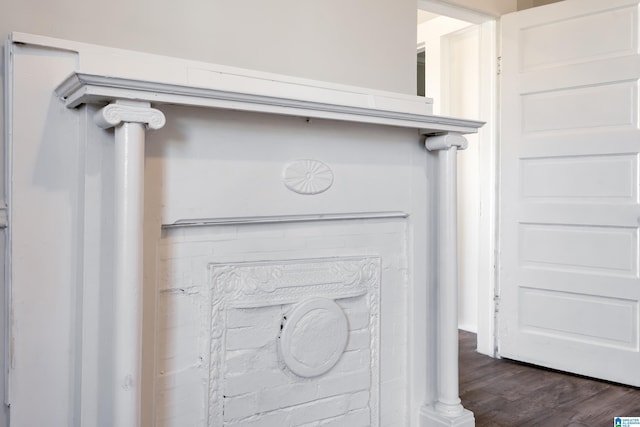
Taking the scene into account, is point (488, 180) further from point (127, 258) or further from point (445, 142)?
point (127, 258)

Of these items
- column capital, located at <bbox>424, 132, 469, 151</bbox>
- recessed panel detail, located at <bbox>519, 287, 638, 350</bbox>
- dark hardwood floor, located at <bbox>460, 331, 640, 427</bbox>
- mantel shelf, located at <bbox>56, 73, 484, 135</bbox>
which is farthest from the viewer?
recessed panel detail, located at <bbox>519, 287, 638, 350</bbox>

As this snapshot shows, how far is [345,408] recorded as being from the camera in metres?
1.93

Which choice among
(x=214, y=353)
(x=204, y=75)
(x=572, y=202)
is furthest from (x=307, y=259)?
(x=572, y=202)

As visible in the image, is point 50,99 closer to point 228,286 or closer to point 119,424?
point 228,286

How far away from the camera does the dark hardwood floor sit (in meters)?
2.34

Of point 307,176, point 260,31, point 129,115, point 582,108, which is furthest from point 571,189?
point 129,115

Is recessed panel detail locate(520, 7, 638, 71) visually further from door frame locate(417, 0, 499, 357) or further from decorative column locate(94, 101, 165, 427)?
decorative column locate(94, 101, 165, 427)

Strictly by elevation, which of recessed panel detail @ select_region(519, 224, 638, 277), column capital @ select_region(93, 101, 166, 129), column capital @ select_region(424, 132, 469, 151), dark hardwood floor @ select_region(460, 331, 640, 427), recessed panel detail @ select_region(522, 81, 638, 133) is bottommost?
dark hardwood floor @ select_region(460, 331, 640, 427)

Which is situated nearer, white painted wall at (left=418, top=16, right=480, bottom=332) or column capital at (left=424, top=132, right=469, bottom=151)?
column capital at (left=424, top=132, right=469, bottom=151)

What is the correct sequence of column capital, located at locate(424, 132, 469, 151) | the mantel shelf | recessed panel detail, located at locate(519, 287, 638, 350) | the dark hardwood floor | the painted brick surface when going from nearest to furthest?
the mantel shelf
the painted brick surface
column capital, located at locate(424, 132, 469, 151)
the dark hardwood floor
recessed panel detail, located at locate(519, 287, 638, 350)

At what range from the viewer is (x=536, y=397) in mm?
2604

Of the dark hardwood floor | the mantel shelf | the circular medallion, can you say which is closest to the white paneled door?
the dark hardwood floor

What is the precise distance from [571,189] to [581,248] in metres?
0.33

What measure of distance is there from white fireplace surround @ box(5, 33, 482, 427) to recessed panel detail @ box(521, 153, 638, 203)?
123cm
